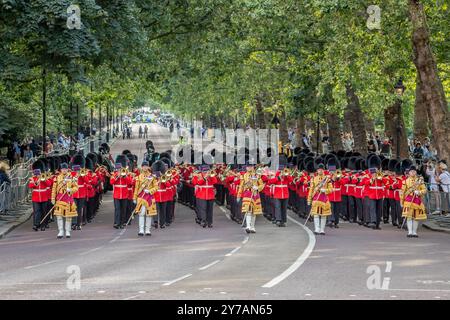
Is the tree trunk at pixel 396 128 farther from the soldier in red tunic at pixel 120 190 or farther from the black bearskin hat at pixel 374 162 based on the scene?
the soldier in red tunic at pixel 120 190

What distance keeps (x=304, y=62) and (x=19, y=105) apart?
13.9 meters

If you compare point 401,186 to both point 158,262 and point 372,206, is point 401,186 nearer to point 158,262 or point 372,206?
point 372,206

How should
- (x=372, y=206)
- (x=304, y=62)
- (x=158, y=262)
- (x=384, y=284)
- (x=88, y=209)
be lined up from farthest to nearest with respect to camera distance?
(x=304, y=62) → (x=88, y=209) → (x=372, y=206) → (x=158, y=262) → (x=384, y=284)

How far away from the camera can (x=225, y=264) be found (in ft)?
65.5

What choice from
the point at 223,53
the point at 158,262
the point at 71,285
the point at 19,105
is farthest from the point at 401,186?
the point at 19,105

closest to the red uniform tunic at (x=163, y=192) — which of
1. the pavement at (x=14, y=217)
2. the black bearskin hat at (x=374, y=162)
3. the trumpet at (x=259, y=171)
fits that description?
the trumpet at (x=259, y=171)

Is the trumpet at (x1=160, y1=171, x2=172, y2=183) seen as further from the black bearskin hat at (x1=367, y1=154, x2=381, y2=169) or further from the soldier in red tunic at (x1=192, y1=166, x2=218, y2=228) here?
the black bearskin hat at (x1=367, y1=154, x2=381, y2=169)

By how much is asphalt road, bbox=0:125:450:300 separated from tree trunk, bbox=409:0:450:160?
11.7ft

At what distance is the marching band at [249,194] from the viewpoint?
26719 mm

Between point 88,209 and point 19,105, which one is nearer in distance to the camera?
point 88,209

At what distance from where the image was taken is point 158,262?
2050 centimetres

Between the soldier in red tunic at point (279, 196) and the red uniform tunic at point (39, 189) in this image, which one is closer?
the red uniform tunic at point (39, 189)

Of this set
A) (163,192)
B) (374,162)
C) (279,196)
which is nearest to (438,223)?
(374,162)

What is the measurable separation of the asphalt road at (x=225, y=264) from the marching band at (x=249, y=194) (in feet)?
1.95
